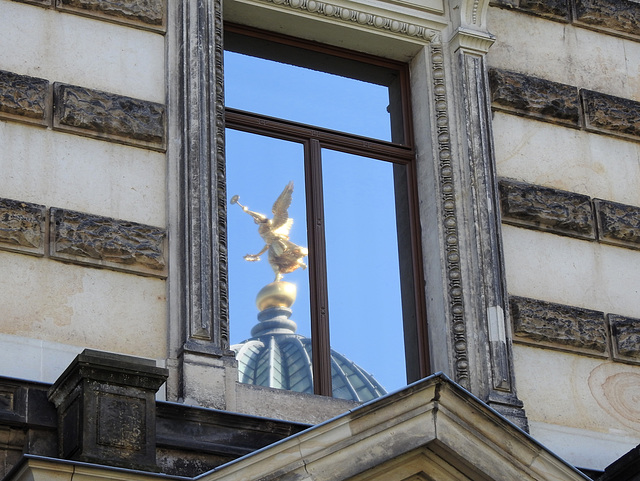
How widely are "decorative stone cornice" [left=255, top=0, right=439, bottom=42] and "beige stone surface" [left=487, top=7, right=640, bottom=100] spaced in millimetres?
553

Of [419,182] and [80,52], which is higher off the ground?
[80,52]

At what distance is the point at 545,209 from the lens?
10.9 meters

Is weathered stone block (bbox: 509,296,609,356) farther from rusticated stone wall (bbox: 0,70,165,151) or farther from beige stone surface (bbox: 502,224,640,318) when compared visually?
rusticated stone wall (bbox: 0,70,165,151)

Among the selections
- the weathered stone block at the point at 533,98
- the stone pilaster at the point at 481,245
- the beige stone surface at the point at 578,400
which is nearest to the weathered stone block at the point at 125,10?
the stone pilaster at the point at 481,245

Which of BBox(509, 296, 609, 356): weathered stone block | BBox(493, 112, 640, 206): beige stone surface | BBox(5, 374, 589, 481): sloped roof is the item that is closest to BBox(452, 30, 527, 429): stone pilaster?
BBox(509, 296, 609, 356): weathered stone block

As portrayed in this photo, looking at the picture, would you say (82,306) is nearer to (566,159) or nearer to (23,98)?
(23,98)

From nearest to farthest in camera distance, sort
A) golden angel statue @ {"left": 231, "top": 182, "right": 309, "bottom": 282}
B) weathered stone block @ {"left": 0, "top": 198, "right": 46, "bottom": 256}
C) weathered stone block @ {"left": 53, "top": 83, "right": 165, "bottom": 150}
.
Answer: weathered stone block @ {"left": 0, "top": 198, "right": 46, "bottom": 256}
weathered stone block @ {"left": 53, "top": 83, "right": 165, "bottom": 150}
golden angel statue @ {"left": 231, "top": 182, "right": 309, "bottom": 282}

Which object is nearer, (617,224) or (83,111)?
(83,111)

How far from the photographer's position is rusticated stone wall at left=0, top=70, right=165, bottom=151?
9.63 metres

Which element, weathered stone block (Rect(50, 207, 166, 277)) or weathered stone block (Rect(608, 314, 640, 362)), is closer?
weathered stone block (Rect(50, 207, 166, 277))

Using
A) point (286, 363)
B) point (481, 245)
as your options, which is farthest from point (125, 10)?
point (481, 245)

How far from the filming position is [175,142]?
995 centimetres

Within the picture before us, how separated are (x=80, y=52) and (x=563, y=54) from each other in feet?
11.8

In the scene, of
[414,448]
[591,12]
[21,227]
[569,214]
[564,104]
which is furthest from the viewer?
[591,12]
